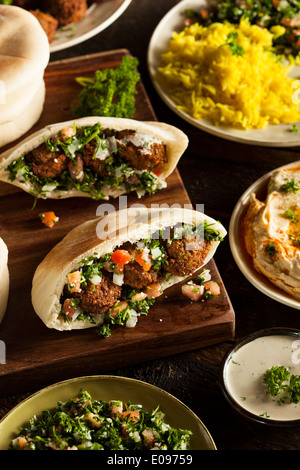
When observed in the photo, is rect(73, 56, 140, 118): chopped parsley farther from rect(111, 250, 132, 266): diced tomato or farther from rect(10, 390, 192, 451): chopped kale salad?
rect(10, 390, 192, 451): chopped kale salad

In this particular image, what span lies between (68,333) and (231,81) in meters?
2.25

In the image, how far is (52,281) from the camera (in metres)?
4.09

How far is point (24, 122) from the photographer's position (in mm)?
4926

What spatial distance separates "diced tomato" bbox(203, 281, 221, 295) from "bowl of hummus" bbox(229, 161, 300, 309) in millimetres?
218


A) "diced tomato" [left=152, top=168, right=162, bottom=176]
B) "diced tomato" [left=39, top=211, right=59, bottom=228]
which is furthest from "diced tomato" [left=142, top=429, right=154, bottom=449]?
"diced tomato" [left=152, top=168, right=162, bottom=176]

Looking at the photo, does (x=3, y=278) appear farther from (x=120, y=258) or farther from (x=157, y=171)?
(x=157, y=171)

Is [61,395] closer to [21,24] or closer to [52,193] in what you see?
[52,193]

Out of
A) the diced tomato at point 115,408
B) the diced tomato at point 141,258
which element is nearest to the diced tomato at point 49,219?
the diced tomato at point 141,258

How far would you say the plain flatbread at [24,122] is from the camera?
4.82 m

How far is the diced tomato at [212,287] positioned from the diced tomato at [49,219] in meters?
1.13

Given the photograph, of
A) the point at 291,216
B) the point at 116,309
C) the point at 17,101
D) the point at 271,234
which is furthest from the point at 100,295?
the point at 17,101

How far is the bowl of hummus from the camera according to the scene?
14.1ft

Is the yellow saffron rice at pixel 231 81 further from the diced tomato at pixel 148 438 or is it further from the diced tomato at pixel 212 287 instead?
the diced tomato at pixel 148 438
